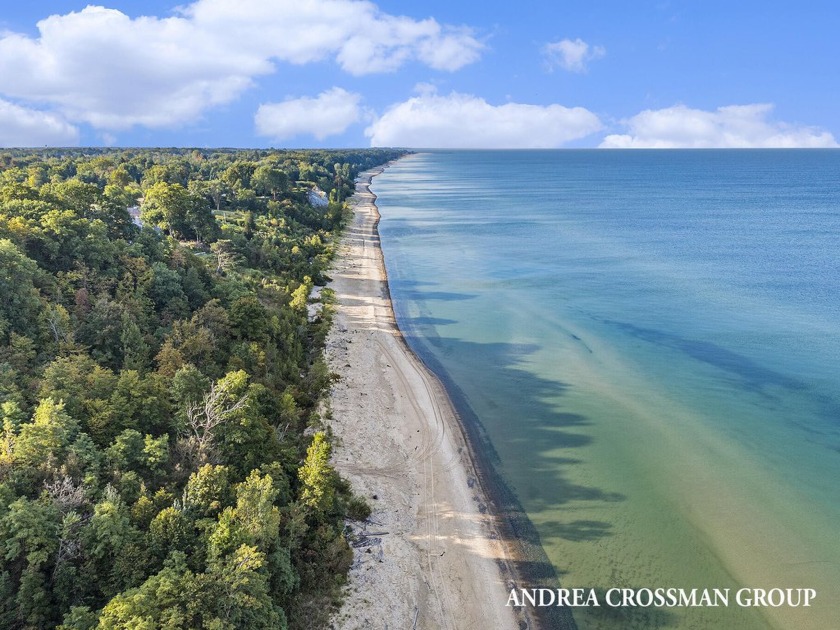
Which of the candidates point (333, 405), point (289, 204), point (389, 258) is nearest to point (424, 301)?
point (389, 258)

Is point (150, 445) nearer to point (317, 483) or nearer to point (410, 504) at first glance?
point (317, 483)

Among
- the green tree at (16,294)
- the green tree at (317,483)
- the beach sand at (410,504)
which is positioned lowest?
the beach sand at (410,504)

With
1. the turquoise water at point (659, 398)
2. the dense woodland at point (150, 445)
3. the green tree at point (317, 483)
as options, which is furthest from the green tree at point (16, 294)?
the turquoise water at point (659, 398)

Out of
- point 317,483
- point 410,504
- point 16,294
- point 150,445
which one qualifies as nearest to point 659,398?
point 410,504

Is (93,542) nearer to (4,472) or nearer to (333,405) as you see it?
(4,472)

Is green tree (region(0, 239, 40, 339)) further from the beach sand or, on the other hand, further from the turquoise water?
the turquoise water

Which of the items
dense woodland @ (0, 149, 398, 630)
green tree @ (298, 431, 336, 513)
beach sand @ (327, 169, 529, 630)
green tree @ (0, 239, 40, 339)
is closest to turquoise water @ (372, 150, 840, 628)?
beach sand @ (327, 169, 529, 630)

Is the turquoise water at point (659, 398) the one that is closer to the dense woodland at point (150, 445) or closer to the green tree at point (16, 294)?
the dense woodland at point (150, 445)
